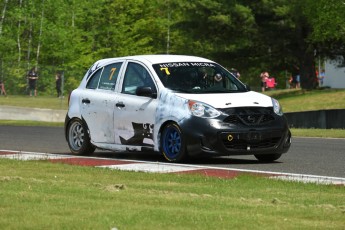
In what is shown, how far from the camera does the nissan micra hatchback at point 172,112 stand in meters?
15.3

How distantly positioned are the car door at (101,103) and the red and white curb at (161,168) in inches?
22.6

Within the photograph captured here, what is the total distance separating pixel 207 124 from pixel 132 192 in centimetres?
464

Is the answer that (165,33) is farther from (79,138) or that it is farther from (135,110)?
(135,110)

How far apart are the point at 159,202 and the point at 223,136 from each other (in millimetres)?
5497

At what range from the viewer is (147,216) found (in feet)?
28.7

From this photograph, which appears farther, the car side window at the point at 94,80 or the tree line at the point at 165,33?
the tree line at the point at 165,33

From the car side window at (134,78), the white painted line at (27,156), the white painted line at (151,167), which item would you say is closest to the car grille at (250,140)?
the white painted line at (151,167)

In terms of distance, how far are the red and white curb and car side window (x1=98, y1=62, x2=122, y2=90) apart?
1267mm

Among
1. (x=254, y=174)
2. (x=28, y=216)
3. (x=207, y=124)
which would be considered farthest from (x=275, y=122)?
(x=28, y=216)

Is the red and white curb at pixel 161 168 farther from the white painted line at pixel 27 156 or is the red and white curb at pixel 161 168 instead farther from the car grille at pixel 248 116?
the car grille at pixel 248 116

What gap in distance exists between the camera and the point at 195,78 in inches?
642

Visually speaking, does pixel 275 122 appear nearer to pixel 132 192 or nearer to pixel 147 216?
pixel 132 192

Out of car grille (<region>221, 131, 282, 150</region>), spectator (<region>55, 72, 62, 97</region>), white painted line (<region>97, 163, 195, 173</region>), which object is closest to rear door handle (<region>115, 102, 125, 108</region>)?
white painted line (<region>97, 163, 195, 173</region>)

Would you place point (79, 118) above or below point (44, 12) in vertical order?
below
